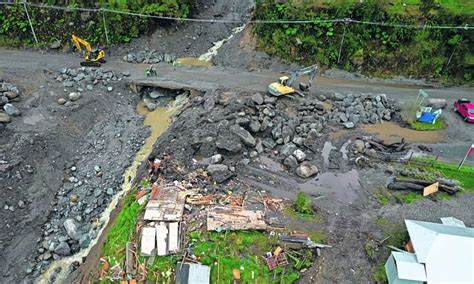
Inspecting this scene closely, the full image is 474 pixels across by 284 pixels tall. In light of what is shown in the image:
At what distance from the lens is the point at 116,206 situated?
69.7 feet

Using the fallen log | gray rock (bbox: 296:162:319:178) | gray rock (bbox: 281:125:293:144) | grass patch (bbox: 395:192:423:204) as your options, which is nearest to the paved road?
gray rock (bbox: 281:125:293:144)

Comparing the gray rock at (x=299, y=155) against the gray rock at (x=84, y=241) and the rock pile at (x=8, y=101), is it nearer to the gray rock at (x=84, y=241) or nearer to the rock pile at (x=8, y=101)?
the gray rock at (x=84, y=241)

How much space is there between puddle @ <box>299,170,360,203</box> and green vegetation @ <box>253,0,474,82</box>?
12.6m

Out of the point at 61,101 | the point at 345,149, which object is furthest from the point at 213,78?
the point at 345,149

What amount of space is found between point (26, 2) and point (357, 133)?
1251 inches

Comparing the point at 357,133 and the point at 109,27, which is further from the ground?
the point at 109,27

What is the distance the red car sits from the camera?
25.1 m

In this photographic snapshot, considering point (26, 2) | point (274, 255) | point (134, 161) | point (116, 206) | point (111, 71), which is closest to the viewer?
point (274, 255)

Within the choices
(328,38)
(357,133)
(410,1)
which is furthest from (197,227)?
(410,1)

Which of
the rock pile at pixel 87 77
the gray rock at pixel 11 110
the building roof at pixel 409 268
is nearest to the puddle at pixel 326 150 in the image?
the building roof at pixel 409 268

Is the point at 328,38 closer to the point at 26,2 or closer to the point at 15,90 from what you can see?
the point at 15,90

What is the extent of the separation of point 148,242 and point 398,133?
18.9 metres

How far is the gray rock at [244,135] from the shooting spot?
23.1 meters

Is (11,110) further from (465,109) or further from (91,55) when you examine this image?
(465,109)
